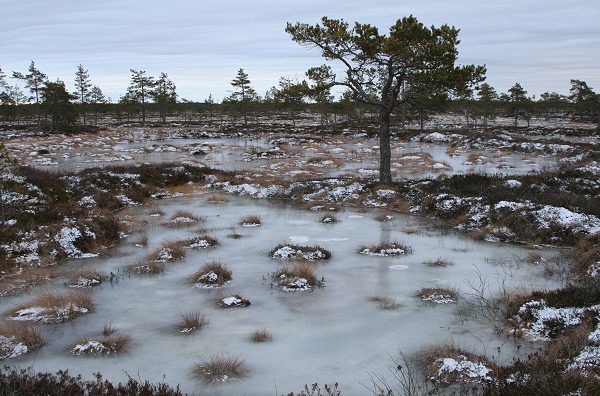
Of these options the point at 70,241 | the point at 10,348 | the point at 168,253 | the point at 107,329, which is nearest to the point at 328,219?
the point at 168,253

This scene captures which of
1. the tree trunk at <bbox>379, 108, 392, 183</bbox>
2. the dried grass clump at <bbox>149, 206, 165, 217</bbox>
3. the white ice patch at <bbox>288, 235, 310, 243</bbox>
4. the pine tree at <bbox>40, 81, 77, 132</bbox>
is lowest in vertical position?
the white ice patch at <bbox>288, 235, 310, 243</bbox>

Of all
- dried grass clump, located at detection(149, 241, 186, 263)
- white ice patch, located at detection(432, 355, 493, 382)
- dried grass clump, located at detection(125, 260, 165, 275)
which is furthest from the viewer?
dried grass clump, located at detection(149, 241, 186, 263)

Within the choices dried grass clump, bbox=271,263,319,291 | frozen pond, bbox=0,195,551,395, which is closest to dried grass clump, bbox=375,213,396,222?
frozen pond, bbox=0,195,551,395

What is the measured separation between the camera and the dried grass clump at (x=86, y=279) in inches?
400

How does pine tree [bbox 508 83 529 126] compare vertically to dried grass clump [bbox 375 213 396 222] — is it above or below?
above

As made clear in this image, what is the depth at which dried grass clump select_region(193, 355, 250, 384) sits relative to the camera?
20.7ft

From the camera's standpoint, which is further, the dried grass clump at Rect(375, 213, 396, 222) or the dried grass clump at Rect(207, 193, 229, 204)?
the dried grass clump at Rect(207, 193, 229, 204)

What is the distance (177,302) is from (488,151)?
131 ft

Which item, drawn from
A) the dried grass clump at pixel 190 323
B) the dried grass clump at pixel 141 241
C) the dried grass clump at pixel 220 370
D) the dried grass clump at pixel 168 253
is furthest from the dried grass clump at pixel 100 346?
the dried grass clump at pixel 141 241

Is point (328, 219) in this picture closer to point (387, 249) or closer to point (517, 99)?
point (387, 249)

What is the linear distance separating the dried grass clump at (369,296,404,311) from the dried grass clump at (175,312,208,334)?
10.9 feet

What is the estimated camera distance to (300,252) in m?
12.2

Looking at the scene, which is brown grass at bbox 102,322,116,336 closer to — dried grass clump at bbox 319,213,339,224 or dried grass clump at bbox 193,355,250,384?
dried grass clump at bbox 193,355,250,384

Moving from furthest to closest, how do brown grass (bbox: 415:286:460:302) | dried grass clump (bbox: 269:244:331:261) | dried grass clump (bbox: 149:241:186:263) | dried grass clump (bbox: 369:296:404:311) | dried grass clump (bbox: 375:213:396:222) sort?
dried grass clump (bbox: 375:213:396:222) → dried grass clump (bbox: 269:244:331:261) → dried grass clump (bbox: 149:241:186:263) → brown grass (bbox: 415:286:460:302) → dried grass clump (bbox: 369:296:404:311)
